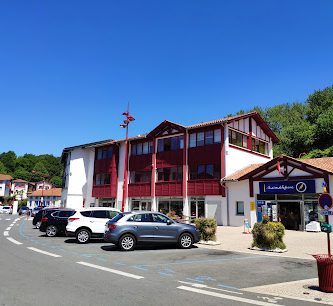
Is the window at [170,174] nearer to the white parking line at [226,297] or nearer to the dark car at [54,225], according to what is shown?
the dark car at [54,225]

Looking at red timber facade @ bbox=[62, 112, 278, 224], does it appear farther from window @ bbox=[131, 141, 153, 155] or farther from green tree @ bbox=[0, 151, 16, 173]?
green tree @ bbox=[0, 151, 16, 173]

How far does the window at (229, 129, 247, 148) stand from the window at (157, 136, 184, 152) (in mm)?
5096

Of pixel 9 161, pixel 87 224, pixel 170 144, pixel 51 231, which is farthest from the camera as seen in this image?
pixel 9 161

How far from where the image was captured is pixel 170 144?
35062mm

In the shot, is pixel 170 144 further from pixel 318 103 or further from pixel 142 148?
pixel 318 103

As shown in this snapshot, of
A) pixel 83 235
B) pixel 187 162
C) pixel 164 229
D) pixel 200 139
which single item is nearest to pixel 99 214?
pixel 83 235

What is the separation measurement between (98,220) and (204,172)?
16024 millimetres

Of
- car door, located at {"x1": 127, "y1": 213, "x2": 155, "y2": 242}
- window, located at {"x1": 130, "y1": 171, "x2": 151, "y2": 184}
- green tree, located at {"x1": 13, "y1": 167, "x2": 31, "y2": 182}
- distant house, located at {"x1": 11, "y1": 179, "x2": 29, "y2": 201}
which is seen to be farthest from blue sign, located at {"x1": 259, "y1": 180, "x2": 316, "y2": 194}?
green tree, located at {"x1": 13, "y1": 167, "x2": 31, "y2": 182}

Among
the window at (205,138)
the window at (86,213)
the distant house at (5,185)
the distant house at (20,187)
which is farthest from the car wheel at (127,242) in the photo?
the distant house at (20,187)

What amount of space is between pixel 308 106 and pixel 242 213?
29.7 meters

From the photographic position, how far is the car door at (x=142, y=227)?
46.3 ft

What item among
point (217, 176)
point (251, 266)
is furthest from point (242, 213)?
point (251, 266)

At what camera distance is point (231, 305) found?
6402mm

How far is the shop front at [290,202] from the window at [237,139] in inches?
230
